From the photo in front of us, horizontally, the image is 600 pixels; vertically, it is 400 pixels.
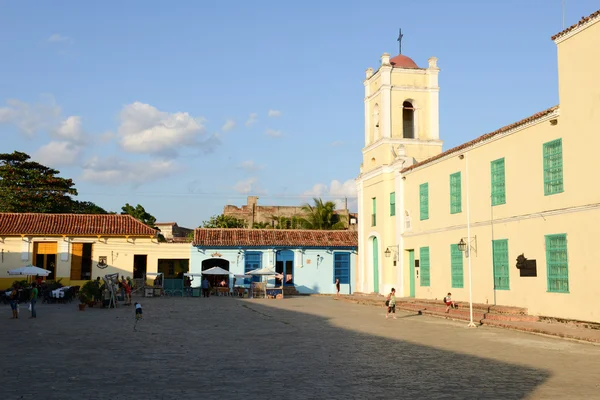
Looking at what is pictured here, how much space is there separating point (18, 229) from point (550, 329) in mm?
31382

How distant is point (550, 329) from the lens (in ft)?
51.4

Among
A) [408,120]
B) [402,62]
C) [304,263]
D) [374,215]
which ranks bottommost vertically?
[304,263]

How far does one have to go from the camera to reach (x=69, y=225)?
37719 mm

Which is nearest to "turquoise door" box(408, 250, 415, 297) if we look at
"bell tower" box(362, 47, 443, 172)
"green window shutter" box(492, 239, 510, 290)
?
"bell tower" box(362, 47, 443, 172)

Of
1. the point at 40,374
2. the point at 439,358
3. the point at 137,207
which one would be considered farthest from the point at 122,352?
the point at 137,207

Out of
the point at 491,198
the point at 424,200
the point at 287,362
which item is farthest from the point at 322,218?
the point at 287,362

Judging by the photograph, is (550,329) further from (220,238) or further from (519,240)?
(220,238)

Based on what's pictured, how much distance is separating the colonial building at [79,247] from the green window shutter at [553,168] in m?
25.0

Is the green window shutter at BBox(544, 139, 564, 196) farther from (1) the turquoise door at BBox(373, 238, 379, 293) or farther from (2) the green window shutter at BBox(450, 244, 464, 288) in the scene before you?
(1) the turquoise door at BBox(373, 238, 379, 293)

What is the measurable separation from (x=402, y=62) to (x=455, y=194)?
449 inches

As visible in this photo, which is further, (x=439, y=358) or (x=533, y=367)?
(x=439, y=358)

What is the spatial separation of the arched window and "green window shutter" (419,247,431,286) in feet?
25.9

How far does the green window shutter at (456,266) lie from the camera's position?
23.7 m

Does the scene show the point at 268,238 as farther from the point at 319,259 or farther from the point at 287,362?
the point at 287,362
